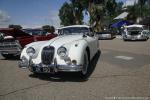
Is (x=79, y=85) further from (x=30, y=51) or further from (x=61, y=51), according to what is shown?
(x=30, y=51)

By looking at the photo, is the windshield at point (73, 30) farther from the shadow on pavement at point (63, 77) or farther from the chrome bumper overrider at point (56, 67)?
the chrome bumper overrider at point (56, 67)

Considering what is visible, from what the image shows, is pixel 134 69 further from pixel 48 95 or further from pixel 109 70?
pixel 48 95

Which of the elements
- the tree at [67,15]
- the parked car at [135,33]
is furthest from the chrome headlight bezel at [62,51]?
the tree at [67,15]

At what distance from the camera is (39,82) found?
6.43 metres

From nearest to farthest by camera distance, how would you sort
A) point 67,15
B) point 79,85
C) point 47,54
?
point 79,85, point 47,54, point 67,15

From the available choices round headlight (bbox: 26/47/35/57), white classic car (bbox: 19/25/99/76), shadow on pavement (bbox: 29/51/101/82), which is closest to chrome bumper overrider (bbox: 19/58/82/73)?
white classic car (bbox: 19/25/99/76)

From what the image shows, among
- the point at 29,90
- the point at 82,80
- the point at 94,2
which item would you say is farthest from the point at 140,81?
the point at 94,2

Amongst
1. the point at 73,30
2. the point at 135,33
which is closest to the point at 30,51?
the point at 73,30

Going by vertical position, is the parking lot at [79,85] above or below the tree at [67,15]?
below

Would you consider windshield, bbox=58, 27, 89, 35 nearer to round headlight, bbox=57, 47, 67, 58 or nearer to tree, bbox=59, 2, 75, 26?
round headlight, bbox=57, 47, 67, 58

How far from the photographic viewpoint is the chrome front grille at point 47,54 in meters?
6.45

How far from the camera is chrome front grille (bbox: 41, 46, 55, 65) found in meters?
6.45

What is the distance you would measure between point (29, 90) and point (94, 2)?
32672mm

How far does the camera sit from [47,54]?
6539 mm
